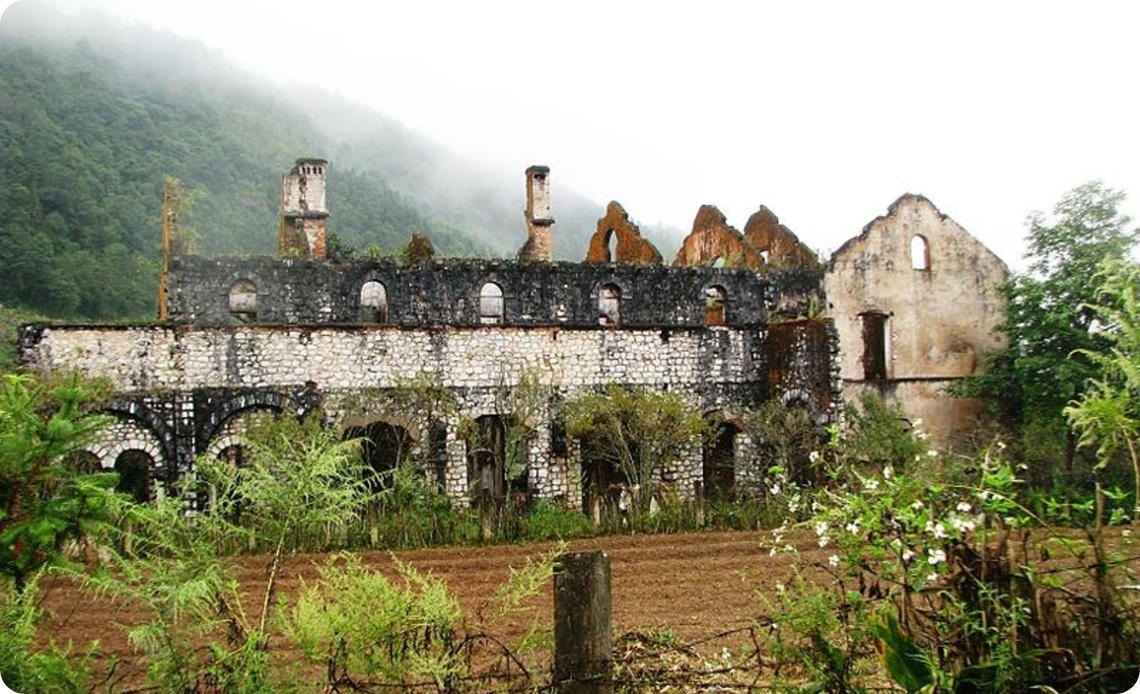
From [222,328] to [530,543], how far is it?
8.40m

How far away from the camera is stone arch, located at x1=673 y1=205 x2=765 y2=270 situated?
26.6m

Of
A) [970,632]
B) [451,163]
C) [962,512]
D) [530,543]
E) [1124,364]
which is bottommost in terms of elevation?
[530,543]

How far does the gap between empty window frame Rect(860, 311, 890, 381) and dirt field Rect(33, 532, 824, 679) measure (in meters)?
10.9

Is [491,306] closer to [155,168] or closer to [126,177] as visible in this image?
[126,177]

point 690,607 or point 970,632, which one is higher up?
point 970,632

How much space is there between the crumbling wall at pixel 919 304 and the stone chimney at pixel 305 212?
45.7 ft

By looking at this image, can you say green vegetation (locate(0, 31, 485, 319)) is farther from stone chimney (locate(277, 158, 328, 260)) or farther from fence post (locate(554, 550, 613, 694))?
fence post (locate(554, 550, 613, 694))

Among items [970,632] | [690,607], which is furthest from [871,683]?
[690,607]

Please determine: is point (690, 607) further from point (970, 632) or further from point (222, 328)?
point (222, 328)

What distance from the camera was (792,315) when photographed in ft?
82.9

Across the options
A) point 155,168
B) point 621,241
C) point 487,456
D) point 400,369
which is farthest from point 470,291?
point 155,168

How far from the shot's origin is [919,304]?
84.8 feet

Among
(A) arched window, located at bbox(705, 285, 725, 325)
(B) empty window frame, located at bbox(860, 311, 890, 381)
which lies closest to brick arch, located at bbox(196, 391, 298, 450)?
(A) arched window, located at bbox(705, 285, 725, 325)

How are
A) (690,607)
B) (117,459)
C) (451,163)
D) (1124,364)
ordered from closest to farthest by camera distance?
(1124,364)
(690,607)
(117,459)
(451,163)
